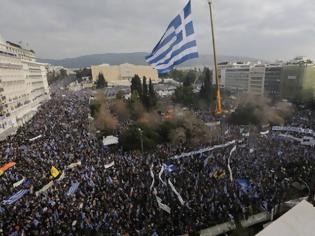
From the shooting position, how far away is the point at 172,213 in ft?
48.8

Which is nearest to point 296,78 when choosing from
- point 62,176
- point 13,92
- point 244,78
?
point 244,78

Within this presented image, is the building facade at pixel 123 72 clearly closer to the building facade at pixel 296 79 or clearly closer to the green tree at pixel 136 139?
the building facade at pixel 296 79

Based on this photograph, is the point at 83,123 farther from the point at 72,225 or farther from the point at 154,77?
the point at 154,77

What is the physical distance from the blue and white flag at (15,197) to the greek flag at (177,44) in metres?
11.6

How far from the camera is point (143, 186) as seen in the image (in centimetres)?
1703

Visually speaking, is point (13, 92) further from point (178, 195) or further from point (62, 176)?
point (178, 195)

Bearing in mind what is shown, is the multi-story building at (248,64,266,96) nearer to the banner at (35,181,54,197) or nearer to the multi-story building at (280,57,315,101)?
the multi-story building at (280,57,315,101)

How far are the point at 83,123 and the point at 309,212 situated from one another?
30163 millimetres

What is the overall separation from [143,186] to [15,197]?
778cm

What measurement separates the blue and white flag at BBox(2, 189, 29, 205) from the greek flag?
1158 centimetres

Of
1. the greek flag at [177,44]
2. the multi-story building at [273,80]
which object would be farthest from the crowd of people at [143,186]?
the multi-story building at [273,80]

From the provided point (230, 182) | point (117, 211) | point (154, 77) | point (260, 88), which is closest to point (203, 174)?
point (230, 182)

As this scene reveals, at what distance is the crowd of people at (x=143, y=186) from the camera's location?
14.2 meters

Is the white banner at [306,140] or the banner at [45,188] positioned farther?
the white banner at [306,140]
